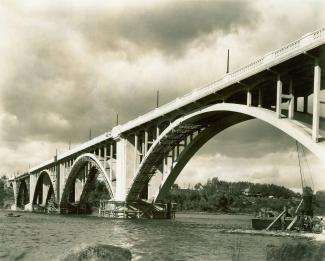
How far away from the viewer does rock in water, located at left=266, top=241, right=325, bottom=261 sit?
12.6 metres

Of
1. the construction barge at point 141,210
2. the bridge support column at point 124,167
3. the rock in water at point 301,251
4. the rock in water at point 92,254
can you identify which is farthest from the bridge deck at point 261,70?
the rock in water at point 92,254

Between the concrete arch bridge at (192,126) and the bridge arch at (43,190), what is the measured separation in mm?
14894

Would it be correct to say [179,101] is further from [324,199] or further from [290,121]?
[324,199]

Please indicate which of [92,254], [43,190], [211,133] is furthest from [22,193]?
[92,254]

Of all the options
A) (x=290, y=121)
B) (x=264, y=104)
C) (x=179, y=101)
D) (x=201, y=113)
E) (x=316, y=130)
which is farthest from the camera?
(x=179, y=101)

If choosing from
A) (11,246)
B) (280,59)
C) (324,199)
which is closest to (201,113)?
(280,59)

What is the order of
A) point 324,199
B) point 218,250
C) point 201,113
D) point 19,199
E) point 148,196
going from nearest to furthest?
point 218,250, point 201,113, point 148,196, point 324,199, point 19,199

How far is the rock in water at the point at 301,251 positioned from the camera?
12.6 meters

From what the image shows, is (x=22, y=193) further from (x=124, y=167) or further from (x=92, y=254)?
(x=92, y=254)

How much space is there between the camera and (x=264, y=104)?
38.6m

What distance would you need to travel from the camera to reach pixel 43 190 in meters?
104

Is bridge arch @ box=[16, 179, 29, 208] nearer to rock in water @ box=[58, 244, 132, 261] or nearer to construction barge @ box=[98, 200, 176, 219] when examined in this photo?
construction barge @ box=[98, 200, 176, 219]

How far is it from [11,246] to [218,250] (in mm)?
9754

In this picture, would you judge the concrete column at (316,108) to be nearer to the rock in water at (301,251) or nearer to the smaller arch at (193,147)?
the rock in water at (301,251)
